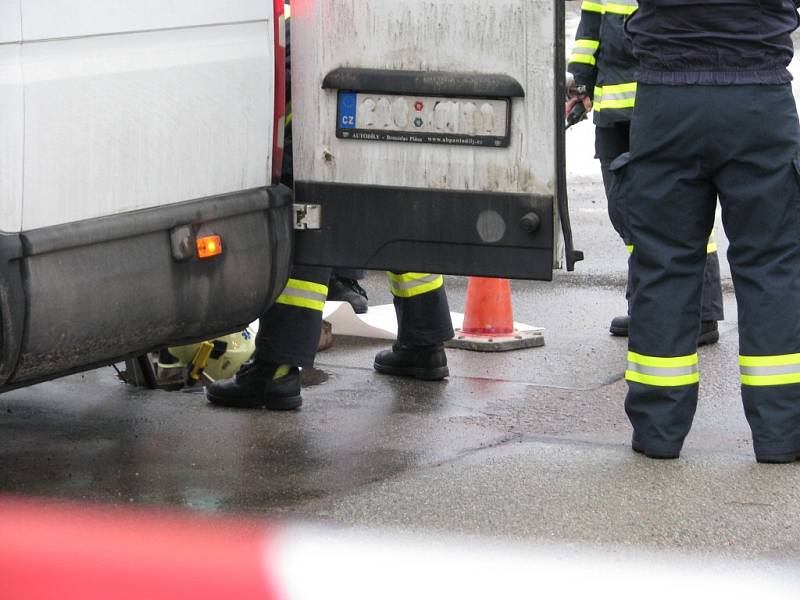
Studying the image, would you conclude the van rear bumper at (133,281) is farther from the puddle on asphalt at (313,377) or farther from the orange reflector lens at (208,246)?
the puddle on asphalt at (313,377)

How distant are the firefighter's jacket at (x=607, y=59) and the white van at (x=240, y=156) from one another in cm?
205

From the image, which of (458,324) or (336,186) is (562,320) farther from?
(336,186)

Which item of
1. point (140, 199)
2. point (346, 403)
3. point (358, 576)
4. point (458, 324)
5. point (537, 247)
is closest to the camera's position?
point (358, 576)

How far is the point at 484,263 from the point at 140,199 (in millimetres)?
1087

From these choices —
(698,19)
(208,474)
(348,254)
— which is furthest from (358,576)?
(698,19)

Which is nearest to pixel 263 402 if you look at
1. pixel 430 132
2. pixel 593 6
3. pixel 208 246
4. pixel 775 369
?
pixel 208 246

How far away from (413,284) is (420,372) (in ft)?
1.16

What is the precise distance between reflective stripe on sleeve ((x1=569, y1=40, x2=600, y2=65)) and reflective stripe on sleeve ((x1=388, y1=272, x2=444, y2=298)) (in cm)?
135

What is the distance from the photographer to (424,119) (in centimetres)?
480

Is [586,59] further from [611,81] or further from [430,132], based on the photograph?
[430,132]

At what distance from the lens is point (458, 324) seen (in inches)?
283

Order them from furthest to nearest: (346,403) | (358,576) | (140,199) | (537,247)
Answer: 1. (346,403)
2. (537,247)
3. (140,199)
4. (358,576)

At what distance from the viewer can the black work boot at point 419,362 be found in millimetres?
6227

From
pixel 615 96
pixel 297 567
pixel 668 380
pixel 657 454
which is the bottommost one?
pixel 657 454
